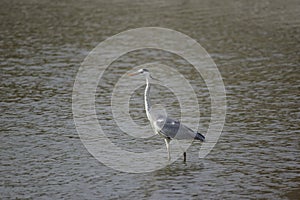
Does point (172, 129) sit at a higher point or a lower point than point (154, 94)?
lower

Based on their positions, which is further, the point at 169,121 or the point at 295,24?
the point at 295,24

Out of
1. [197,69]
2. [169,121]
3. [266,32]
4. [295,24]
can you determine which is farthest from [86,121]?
[295,24]

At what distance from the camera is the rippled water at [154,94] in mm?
13102

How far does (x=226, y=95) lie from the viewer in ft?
65.1

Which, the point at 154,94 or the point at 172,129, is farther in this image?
the point at 154,94

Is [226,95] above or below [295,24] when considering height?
below

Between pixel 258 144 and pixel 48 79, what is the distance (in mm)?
9118

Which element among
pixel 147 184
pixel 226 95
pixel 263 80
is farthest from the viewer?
pixel 263 80

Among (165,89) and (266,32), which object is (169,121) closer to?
(165,89)

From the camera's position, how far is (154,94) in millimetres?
20266

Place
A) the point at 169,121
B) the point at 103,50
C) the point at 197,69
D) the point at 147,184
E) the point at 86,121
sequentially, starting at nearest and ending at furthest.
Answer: the point at 147,184
the point at 169,121
the point at 86,121
the point at 197,69
the point at 103,50

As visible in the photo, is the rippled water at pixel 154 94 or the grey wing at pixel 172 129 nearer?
the rippled water at pixel 154 94

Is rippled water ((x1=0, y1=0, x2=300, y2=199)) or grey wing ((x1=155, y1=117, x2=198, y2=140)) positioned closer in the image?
rippled water ((x1=0, y1=0, x2=300, y2=199))

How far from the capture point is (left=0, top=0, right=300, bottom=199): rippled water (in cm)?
1310
